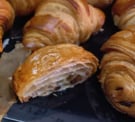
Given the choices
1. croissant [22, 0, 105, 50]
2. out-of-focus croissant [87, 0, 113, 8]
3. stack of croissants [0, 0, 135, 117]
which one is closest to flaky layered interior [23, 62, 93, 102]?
stack of croissants [0, 0, 135, 117]

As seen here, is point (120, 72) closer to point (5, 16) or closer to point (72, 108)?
point (72, 108)

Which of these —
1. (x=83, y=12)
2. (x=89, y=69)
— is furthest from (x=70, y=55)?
(x=83, y=12)

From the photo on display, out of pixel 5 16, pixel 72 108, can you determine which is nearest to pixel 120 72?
pixel 72 108

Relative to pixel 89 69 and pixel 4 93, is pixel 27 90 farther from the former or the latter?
pixel 89 69

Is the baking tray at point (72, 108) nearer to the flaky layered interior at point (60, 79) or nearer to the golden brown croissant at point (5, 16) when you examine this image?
the flaky layered interior at point (60, 79)

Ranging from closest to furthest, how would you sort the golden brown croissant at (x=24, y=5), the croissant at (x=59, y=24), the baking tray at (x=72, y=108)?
the baking tray at (x=72, y=108)
the croissant at (x=59, y=24)
the golden brown croissant at (x=24, y=5)

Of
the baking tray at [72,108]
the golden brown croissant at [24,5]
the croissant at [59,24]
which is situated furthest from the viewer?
the golden brown croissant at [24,5]

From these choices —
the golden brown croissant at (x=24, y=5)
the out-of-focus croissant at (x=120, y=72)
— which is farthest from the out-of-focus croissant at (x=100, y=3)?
the out-of-focus croissant at (x=120, y=72)
